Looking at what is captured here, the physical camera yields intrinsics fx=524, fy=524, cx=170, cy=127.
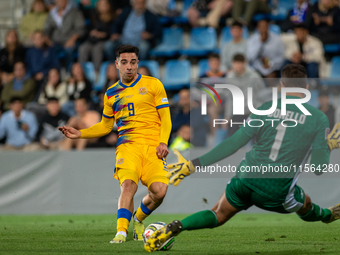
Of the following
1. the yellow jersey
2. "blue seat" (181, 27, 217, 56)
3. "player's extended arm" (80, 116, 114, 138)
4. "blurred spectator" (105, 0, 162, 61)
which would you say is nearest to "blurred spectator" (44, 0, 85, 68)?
"blurred spectator" (105, 0, 162, 61)

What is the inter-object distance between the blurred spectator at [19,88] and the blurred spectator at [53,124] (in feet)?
5.64

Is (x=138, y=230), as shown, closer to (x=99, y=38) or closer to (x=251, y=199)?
(x=251, y=199)

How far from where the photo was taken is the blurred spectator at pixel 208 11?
1415 centimetres

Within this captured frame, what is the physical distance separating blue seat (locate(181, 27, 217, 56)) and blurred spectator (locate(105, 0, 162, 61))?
3.28 ft

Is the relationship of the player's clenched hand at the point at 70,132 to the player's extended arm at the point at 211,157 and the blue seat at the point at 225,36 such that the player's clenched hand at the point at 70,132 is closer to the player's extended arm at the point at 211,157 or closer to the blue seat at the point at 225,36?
the player's extended arm at the point at 211,157

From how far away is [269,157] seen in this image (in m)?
4.86

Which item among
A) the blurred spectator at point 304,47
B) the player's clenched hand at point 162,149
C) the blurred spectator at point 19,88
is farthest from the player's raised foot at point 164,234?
the blurred spectator at point 19,88

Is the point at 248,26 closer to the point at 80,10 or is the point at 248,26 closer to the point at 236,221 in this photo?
the point at 80,10

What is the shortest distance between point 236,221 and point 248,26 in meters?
6.51

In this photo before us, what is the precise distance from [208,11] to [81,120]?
17.0 ft

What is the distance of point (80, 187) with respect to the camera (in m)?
10.4

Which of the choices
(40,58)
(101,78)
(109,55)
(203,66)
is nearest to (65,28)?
(40,58)

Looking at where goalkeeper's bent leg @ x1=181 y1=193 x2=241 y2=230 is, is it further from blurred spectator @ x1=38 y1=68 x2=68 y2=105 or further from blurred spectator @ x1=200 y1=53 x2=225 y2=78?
blurred spectator @ x1=38 y1=68 x2=68 y2=105

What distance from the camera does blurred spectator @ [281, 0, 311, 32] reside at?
43.7 feet
